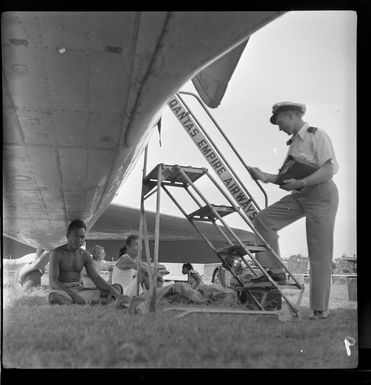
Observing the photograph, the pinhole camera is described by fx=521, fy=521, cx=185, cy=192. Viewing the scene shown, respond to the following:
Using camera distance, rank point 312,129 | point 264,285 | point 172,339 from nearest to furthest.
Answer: point 172,339 < point 312,129 < point 264,285

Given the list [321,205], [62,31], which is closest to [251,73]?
[321,205]

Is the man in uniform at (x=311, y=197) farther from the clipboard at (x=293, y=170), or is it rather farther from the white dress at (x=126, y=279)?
the white dress at (x=126, y=279)

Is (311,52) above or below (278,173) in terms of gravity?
above

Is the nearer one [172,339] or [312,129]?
[172,339]

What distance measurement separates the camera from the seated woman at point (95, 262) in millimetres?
2186

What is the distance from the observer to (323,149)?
209 cm

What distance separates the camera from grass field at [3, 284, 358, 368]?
1.96 m

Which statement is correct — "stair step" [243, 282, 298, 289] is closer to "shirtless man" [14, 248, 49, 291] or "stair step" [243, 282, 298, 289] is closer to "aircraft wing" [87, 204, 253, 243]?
"aircraft wing" [87, 204, 253, 243]

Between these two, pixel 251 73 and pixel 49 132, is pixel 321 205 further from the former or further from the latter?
pixel 49 132

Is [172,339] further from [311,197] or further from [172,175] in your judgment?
[311,197]

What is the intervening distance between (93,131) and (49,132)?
20cm

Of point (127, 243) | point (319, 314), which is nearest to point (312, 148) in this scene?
point (319, 314)

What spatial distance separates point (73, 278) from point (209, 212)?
2.17ft

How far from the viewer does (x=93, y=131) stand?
2467 millimetres
